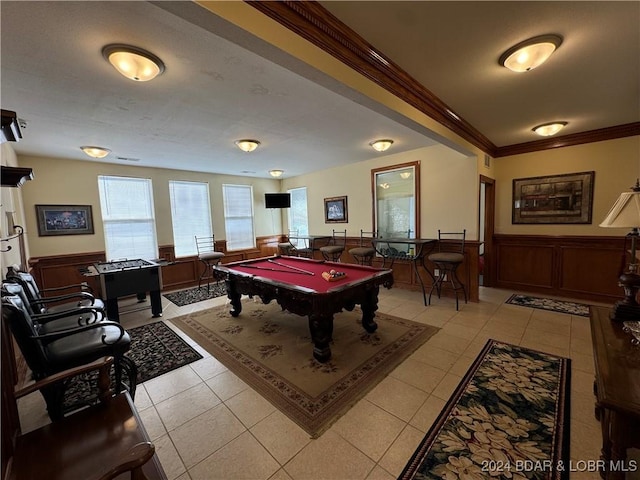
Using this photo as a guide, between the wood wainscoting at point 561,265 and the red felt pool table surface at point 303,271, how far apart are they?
10.7ft

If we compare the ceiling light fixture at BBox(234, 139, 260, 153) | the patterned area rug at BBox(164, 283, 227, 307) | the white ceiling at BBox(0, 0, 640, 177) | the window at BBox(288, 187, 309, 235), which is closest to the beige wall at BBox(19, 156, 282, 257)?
the white ceiling at BBox(0, 0, 640, 177)

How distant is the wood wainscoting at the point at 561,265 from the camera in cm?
409

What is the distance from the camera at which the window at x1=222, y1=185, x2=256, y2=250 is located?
275 inches

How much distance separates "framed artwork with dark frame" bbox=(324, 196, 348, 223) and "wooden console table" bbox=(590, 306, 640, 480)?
16.4ft

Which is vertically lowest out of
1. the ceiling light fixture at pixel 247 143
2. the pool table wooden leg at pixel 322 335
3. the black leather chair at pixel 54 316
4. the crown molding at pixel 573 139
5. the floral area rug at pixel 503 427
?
the floral area rug at pixel 503 427

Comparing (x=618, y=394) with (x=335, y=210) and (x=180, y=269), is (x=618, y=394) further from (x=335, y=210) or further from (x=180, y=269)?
(x=180, y=269)

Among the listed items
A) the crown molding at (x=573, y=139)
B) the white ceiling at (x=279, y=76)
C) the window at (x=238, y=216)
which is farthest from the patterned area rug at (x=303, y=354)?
the crown molding at (x=573, y=139)

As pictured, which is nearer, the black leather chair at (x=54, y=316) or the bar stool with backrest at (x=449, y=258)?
the black leather chair at (x=54, y=316)

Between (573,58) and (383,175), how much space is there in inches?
139

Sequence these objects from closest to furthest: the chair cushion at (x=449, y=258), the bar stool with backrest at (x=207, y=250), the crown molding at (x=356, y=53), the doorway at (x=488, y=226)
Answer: the crown molding at (x=356, y=53) → the chair cushion at (x=449, y=258) → the doorway at (x=488, y=226) → the bar stool with backrest at (x=207, y=250)

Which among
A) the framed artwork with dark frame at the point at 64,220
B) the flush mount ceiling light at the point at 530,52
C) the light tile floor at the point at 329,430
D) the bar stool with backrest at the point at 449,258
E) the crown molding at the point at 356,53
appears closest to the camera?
the crown molding at the point at 356,53

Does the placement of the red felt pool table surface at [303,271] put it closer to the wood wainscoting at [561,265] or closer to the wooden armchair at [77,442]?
the wooden armchair at [77,442]

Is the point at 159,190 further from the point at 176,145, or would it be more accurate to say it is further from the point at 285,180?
the point at 285,180

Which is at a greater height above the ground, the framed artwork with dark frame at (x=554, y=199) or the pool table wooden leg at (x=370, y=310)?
the framed artwork with dark frame at (x=554, y=199)
